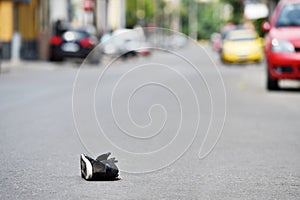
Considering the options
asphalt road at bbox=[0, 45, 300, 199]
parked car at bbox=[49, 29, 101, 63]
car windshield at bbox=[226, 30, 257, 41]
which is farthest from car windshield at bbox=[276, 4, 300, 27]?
car windshield at bbox=[226, 30, 257, 41]

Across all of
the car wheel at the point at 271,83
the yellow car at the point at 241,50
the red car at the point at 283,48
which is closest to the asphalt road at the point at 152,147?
the red car at the point at 283,48

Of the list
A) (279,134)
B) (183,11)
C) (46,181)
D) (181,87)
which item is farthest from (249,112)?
(183,11)

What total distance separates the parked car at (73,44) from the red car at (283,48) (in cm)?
2065

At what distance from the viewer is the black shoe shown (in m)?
6.73

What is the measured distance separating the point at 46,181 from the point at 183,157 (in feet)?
6.25

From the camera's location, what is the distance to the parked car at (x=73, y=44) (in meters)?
38.6

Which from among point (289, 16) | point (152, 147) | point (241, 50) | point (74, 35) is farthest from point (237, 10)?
point (152, 147)

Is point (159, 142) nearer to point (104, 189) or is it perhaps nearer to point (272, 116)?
point (104, 189)

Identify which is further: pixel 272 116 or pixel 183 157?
pixel 272 116

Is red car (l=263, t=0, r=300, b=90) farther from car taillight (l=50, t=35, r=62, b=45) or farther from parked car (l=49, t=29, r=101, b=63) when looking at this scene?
car taillight (l=50, t=35, r=62, b=45)

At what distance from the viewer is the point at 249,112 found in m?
14.0

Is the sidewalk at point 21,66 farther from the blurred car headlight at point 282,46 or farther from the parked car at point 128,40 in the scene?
the parked car at point 128,40

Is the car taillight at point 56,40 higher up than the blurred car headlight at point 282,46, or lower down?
lower down

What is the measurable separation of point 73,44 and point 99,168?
107ft
